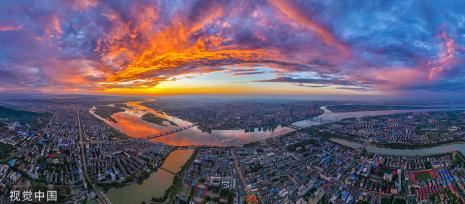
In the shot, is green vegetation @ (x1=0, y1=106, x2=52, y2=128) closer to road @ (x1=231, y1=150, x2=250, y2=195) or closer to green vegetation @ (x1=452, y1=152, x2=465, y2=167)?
road @ (x1=231, y1=150, x2=250, y2=195)

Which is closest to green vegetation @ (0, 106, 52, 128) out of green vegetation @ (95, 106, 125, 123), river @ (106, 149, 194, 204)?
green vegetation @ (95, 106, 125, 123)

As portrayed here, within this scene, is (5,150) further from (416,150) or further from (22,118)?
(416,150)

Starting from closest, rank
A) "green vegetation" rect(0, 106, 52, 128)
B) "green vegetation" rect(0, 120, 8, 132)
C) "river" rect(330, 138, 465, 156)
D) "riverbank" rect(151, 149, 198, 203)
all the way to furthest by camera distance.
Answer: "riverbank" rect(151, 149, 198, 203)
"river" rect(330, 138, 465, 156)
"green vegetation" rect(0, 120, 8, 132)
"green vegetation" rect(0, 106, 52, 128)

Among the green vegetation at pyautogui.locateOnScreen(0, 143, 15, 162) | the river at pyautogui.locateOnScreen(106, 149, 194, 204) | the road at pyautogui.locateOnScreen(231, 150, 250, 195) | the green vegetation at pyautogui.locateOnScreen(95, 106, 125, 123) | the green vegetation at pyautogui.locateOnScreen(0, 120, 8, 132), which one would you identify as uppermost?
the green vegetation at pyautogui.locateOnScreen(0, 120, 8, 132)

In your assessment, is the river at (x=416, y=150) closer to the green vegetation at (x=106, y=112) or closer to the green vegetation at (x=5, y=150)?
the green vegetation at (x=5, y=150)

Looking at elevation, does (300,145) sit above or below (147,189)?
above

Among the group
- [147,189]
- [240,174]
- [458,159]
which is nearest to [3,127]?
[147,189]

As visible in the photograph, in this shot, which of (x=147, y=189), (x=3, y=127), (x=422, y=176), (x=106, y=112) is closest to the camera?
(x=147, y=189)

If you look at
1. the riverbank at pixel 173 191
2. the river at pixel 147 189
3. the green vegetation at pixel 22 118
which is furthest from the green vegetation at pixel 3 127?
the riverbank at pixel 173 191
